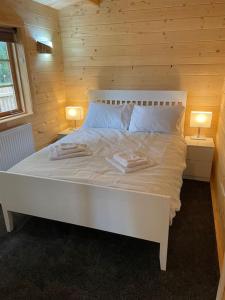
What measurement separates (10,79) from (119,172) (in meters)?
2.02

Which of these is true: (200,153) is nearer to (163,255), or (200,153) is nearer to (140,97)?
(140,97)

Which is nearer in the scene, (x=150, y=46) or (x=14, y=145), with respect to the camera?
(x=14, y=145)

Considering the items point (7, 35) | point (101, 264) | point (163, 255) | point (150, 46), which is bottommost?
point (101, 264)

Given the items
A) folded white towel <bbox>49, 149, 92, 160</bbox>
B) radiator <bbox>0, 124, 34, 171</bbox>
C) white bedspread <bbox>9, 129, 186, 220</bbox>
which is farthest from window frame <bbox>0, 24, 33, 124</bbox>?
folded white towel <bbox>49, 149, 92, 160</bbox>

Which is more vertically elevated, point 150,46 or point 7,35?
point 7,35

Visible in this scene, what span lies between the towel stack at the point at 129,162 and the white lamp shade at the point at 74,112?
175cm

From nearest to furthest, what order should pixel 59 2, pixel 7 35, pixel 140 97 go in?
pixel 7 35
pixel 59 2
pixel 140 97

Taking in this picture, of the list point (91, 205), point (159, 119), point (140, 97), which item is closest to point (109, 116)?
point (140, 97)

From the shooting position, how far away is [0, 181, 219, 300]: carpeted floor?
1.51 meters

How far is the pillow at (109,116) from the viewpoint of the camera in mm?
3121

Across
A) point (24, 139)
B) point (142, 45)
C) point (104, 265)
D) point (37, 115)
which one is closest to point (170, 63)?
point (142, 45)

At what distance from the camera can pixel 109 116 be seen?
3.14 m

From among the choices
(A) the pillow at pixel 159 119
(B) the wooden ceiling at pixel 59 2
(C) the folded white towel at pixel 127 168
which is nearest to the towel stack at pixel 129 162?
(C) the folded white towel at pixel 127 168

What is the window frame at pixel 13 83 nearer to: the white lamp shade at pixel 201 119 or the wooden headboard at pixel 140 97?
the wooden headboard at pixel 140 97
